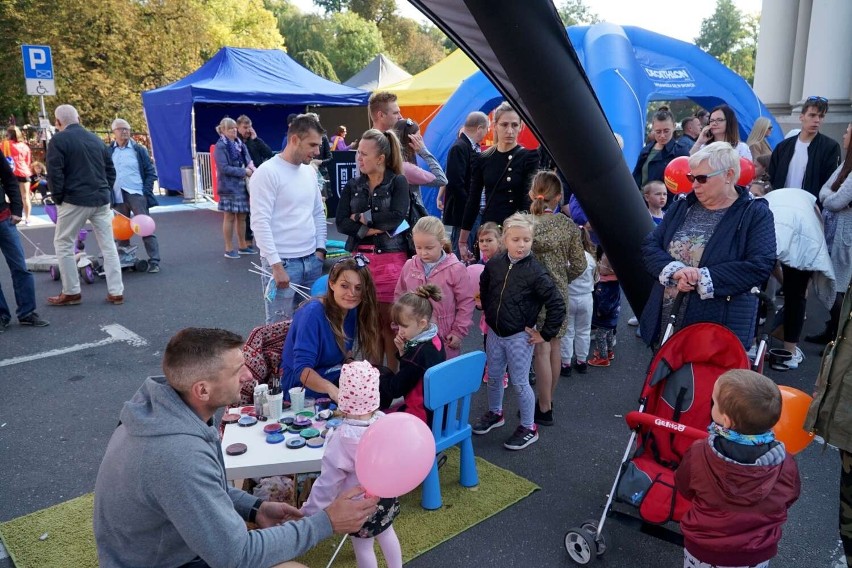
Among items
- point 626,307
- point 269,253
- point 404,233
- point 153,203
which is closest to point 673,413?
point 404,233

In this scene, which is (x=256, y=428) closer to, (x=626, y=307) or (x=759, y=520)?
(x=759, y=520)

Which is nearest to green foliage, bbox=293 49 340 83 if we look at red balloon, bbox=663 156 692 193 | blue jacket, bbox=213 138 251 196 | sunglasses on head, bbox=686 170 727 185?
blue jacket, bbox=213 138 251 196

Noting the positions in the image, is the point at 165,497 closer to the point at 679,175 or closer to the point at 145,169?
the point at 679,175

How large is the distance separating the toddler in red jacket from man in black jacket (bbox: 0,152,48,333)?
6.49 meters

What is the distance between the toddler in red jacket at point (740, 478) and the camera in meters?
2.31

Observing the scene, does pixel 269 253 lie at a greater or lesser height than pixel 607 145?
lesser

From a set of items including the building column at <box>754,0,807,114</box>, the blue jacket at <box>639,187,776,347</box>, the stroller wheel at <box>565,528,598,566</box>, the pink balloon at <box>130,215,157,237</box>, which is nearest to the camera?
the stroller wheel at <box>565,528,598,566</box>

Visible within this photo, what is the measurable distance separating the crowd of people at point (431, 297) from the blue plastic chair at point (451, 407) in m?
0.19

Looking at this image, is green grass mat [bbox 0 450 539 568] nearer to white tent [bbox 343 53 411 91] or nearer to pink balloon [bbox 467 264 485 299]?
pink balloon [bbox 467 264 485 299]

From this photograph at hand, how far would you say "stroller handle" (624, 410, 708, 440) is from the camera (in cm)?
281

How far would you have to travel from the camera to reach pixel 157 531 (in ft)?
6.26

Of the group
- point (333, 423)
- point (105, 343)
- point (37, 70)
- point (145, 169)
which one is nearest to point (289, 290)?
point (333, 423)

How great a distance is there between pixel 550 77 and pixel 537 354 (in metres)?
1.80

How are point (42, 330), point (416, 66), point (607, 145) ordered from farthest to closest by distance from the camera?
1. point (416, 66)
2. point (42, 330)
3. point (607, 145)
